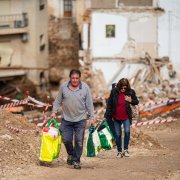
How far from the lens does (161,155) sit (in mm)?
12188

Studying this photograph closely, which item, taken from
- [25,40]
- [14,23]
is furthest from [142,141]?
[25,40]

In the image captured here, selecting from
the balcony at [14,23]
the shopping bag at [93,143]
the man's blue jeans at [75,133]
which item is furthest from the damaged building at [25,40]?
the man's blue jeans at [75,133]

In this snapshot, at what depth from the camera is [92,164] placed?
11141 millimetres

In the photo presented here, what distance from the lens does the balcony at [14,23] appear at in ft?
127

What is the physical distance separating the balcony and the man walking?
2863 centimetres

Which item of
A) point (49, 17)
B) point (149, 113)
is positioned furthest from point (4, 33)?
point (149, 113)

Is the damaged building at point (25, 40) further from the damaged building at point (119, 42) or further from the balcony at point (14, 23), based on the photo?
the damaged building at point (119, 42)

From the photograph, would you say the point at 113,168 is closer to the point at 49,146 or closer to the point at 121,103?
the point at 49,146

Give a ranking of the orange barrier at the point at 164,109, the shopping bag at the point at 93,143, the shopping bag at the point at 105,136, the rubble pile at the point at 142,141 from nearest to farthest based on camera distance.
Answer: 1. the shopping bag at the point at 93,143
2. the shopping bag at the point at 105,136
3. the rubble pile at the point at 142,141
4. the orange barrier at the point at 164,109

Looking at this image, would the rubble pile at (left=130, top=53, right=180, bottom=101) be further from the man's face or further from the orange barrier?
the man's face

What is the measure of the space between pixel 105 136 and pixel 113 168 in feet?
3.72

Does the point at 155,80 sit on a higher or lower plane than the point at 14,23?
lower

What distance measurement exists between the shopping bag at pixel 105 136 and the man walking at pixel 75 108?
95 cm

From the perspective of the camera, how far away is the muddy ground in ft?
31.7
